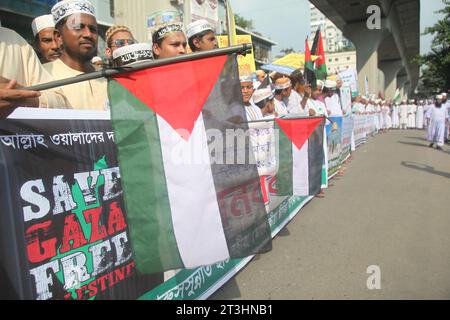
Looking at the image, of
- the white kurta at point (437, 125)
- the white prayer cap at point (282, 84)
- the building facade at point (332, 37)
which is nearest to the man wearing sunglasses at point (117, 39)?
the white prayer cap at point (282, 84)

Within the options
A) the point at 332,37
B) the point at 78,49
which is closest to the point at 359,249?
the point at 78,49

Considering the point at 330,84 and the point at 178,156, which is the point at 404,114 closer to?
the point at 330,84

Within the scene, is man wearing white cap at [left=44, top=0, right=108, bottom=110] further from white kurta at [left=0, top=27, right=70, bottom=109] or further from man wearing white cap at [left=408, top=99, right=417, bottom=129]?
man wearing white cap at [left=408, top=99, right=417, bottom=129]

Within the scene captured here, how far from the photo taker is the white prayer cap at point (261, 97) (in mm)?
5223

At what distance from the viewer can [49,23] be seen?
3.65 meters

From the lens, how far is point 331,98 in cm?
955

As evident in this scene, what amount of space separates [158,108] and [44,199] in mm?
641

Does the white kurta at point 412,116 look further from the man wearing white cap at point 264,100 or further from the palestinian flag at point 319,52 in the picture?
the man wearing white cap at point 264,100

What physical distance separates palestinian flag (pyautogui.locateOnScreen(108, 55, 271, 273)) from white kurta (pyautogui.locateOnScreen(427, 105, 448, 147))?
44.0 ft

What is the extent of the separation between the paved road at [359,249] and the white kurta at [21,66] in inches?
72.5

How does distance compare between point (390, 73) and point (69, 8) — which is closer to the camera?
point (69, 8)

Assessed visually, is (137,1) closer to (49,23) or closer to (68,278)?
(49,23)

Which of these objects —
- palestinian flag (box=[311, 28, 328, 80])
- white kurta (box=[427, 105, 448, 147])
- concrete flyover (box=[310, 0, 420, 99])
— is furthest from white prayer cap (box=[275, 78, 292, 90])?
concrete flyover (box=[310, 0, 420, 99])

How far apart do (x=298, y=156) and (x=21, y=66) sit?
3.33m
